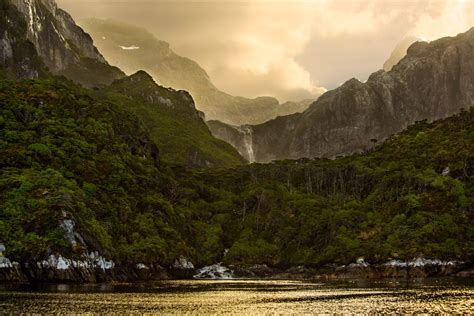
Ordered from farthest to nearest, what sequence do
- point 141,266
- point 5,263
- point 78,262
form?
point 141,266 < point 78,262 < point 5,263

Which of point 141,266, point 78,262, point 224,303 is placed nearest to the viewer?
point 224,303

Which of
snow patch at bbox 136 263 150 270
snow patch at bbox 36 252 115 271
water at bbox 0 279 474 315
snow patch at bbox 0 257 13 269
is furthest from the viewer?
snow patch at bbox 136 263 150 270

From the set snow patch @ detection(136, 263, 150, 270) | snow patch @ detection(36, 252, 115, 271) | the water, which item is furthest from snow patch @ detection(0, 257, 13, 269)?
snow patch @ detection(136, 263, 150, 270)

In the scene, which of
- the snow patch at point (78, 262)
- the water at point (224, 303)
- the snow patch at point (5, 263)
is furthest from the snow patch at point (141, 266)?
the water at point (224, 303)

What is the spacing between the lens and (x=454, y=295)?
104m

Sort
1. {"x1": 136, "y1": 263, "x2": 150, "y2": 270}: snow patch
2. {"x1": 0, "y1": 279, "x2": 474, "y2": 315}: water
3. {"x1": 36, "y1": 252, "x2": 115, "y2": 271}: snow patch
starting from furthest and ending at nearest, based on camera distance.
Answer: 1. {"x1": 136, "y1": 263, "x2": 150, "y2": 270}: snow patch
2. {"x1": 36, "y1": 252, "x2": 115, "y2": 271}: snow patch
3. {"x1": 0, "y1": 279, "x2": 474, "y2": 315}: water

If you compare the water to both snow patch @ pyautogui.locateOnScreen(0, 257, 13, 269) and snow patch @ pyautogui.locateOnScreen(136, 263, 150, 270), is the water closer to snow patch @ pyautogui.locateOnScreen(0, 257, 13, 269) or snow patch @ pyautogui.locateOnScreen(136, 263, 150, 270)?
snow patch @ pyautogui.locateOnScreen(0, 257, 13, 269)

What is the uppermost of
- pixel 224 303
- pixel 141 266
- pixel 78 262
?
pixel 78 262

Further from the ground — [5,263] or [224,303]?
A: [5,263]

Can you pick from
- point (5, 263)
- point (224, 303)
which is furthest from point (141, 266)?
point (224, 303)

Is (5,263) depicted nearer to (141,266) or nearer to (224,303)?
(224,303)

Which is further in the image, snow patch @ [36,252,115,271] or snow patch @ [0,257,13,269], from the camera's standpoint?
snow patch @ [36,252,115,271]

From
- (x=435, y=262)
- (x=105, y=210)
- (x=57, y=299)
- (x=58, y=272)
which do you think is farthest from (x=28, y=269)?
(x=435, y=262)

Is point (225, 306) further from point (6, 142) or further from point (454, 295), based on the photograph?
point (6, 142)
